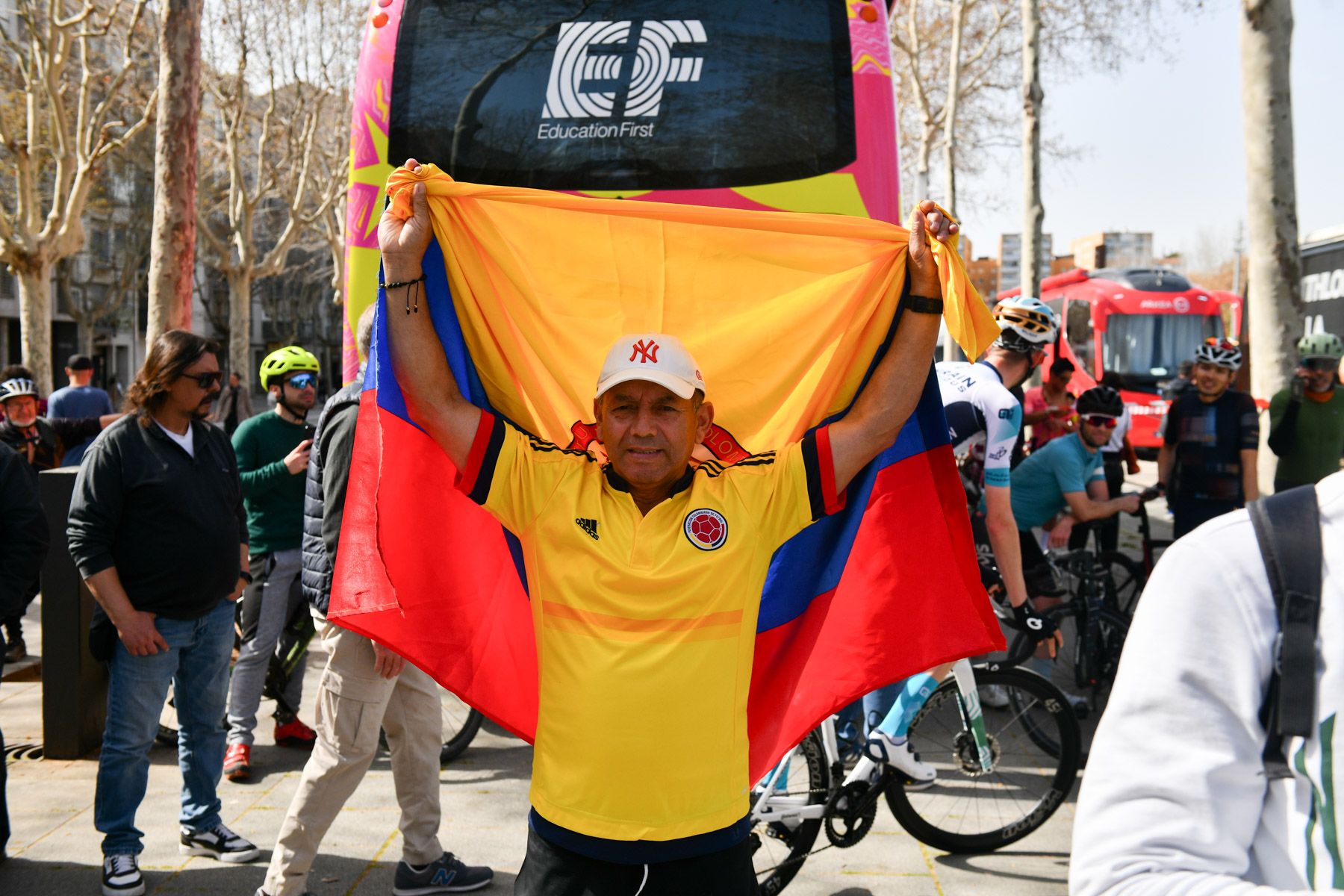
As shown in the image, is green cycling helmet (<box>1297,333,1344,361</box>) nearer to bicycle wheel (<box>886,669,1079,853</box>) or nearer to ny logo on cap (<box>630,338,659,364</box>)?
bicycle wheel (<box>886,669,1079,853</box>)

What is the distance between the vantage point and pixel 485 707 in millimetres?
2822

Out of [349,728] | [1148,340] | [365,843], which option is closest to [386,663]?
[349,728]

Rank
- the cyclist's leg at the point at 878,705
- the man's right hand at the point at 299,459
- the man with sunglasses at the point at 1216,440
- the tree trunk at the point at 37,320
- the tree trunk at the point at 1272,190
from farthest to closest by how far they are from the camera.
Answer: the tree trunk at the point at 37,320, the tree trunk at the point at 1272,190, the man with sunglasses at the point at 1216,440, the man's right hand at the point at 299,459, the cyclist's leg at the point at 878,705

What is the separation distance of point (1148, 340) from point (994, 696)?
20247 mm

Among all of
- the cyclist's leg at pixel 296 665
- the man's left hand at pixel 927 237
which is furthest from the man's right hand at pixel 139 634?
the man's left hand at pixel 927 237

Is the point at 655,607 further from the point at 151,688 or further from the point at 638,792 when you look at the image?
the point at 151,688

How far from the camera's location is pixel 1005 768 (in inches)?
185

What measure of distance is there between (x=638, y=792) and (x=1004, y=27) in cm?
3162

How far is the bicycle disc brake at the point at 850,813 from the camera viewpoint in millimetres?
4164

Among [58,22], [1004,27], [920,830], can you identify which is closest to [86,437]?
[920,830]

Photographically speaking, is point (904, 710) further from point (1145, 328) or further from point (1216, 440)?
point (1145, 328)

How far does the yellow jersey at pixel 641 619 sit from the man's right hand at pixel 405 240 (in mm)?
399

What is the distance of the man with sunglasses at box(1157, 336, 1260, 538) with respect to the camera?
677 cm

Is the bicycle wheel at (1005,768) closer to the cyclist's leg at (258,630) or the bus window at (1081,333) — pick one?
the cyclist's leg at (258,630)
